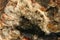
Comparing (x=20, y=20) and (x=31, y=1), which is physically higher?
(x=31, y=1)

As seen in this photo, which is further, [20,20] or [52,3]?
[20,20]

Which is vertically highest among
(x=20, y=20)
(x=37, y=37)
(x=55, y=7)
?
(x=55, y=7)

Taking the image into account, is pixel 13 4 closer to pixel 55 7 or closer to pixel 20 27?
pixel 20 27

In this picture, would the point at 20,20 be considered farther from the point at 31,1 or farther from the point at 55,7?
the point at 55,7

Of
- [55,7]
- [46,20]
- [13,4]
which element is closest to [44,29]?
[46,20]

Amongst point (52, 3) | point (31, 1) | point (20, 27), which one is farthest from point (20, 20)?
point (52, 3)

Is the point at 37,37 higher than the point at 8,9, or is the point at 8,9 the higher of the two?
the point at 8,9
